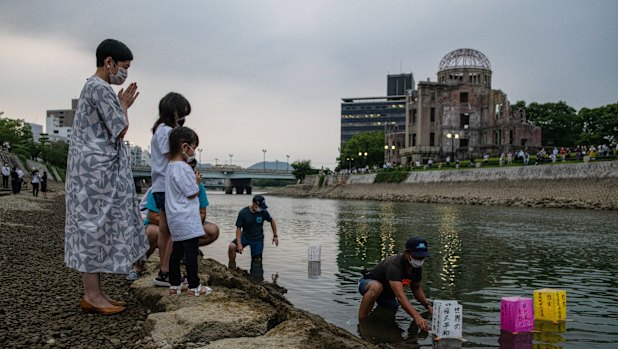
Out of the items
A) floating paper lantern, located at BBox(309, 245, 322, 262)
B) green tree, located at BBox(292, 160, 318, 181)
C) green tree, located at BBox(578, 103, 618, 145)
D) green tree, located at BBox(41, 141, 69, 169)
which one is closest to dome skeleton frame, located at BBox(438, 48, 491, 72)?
green tree, located at BBox(578, 103, 618, 145)

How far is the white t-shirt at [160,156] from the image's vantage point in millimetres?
6203

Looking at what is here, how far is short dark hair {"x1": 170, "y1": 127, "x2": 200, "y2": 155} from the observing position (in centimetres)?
593

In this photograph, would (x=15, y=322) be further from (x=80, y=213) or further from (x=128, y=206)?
(x=128, y=206)

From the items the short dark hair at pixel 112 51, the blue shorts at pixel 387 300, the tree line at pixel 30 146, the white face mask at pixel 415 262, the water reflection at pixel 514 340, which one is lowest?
the water reflection at pixel 514 340

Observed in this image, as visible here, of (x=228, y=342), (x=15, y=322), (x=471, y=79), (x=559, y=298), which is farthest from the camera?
(x=471, y=79)

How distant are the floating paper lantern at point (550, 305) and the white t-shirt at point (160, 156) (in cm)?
579

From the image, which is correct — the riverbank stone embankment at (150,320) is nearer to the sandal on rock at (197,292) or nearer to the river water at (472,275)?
the sandal on rock at (197,292)

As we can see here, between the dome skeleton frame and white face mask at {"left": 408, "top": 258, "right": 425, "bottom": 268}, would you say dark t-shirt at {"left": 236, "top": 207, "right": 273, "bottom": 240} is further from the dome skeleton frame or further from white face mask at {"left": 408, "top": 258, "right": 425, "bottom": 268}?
the dome skeleton frame

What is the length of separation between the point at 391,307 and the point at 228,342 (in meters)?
4.03

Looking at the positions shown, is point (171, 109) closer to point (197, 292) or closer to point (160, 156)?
point (160, 156)

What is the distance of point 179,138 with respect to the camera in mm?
5930

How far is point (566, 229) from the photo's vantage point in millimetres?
23438

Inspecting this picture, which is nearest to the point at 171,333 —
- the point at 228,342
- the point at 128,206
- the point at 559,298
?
the point at 228,342

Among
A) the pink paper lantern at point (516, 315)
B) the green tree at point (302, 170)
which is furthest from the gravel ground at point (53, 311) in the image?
the green tree at point (302, 170)
